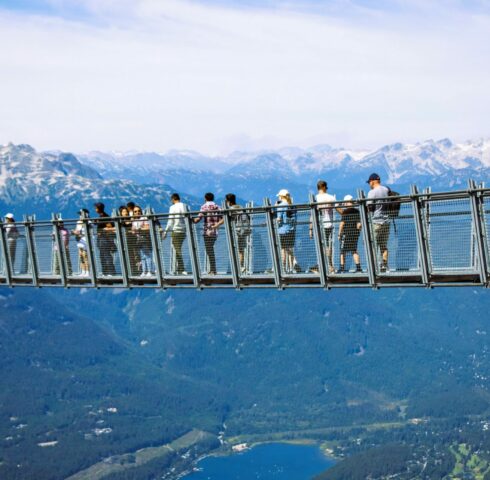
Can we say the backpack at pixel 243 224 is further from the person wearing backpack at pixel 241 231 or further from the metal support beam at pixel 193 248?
the metal support beam at pixel 193 248

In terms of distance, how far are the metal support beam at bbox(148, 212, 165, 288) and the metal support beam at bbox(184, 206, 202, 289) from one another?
135 cm

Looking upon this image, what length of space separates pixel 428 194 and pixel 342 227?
3844mm

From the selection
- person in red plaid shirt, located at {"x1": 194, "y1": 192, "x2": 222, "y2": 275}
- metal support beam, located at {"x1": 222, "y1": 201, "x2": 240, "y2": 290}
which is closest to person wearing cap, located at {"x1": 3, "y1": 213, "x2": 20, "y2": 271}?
person in red plaid shirt, located at {"x1": 194, "y1": 192, "x2": 222, "y2": 275}

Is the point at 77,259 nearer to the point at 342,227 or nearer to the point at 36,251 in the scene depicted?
the point at 36,251

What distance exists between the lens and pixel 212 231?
32.8 m

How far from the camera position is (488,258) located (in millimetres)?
25312

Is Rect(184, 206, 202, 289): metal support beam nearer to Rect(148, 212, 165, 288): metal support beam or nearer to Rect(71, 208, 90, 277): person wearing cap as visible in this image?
Rect(148, 212, 165, 288): metal support beam

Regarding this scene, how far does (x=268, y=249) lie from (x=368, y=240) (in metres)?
4.29

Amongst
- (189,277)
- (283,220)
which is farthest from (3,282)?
(283,220)

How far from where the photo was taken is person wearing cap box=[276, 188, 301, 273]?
30375 millimetres

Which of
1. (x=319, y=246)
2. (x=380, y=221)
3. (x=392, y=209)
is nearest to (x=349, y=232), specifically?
(x=319, y=246)

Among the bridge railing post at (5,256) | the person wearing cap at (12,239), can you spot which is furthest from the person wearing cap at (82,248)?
the bridge railing post at (5,256)

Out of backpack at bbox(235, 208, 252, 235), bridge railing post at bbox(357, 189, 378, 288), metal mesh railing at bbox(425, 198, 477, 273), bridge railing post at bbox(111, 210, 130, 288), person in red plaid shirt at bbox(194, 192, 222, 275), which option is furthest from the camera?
bridge railing post at bbox(111, 210, 130, 288)

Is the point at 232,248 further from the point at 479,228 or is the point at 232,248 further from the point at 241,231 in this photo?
the point at 479,228
